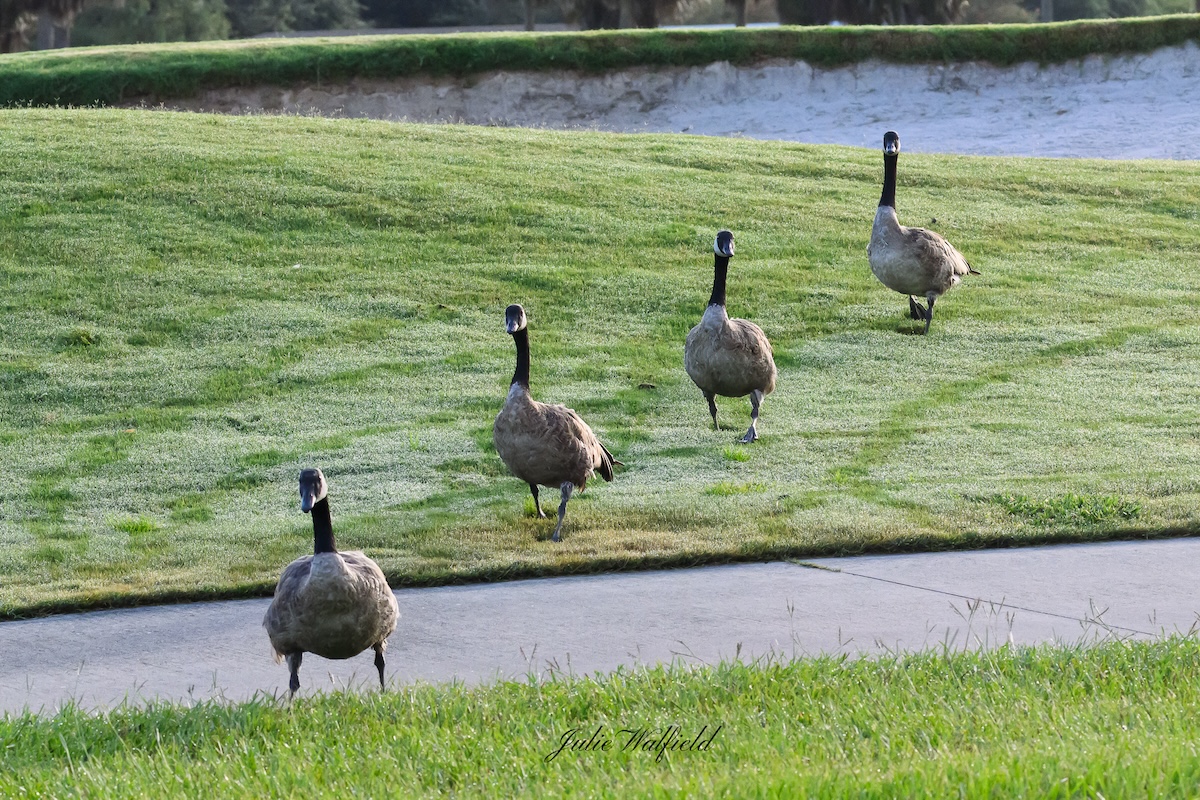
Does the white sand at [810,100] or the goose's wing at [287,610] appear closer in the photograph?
→ the goose's wing at [287,610]

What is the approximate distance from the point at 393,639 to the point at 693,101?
91.7 feet

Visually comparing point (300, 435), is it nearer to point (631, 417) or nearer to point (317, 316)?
point (631, 417)

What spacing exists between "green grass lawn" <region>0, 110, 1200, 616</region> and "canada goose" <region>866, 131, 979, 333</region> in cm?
62

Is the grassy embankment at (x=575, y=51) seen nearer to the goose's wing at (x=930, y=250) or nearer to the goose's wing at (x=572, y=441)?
the goose's wing at (x=930, y=250)

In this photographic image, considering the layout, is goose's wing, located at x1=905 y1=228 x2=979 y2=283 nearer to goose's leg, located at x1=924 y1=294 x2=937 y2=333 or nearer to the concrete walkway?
goose's leg, located at x1=924 y1=294 x2=937 y2=333

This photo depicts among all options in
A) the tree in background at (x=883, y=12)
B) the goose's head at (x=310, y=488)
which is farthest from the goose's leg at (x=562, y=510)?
the tree in background at (x=883, y=12)

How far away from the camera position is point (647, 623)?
665cm

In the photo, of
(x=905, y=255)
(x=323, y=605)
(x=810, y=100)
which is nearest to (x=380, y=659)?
(x=323, y=605)

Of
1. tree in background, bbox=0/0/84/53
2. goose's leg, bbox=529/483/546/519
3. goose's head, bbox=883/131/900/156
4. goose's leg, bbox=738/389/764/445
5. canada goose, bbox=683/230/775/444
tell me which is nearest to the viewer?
goose's leg, bbox=529/483/546/519

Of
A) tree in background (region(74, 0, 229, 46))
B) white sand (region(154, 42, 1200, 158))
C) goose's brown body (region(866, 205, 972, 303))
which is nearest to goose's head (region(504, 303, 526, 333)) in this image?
goose's brown body (region(866, 205, 972, 303))

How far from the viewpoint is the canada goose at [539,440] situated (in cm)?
823

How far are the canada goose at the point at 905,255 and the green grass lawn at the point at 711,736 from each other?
883cm
